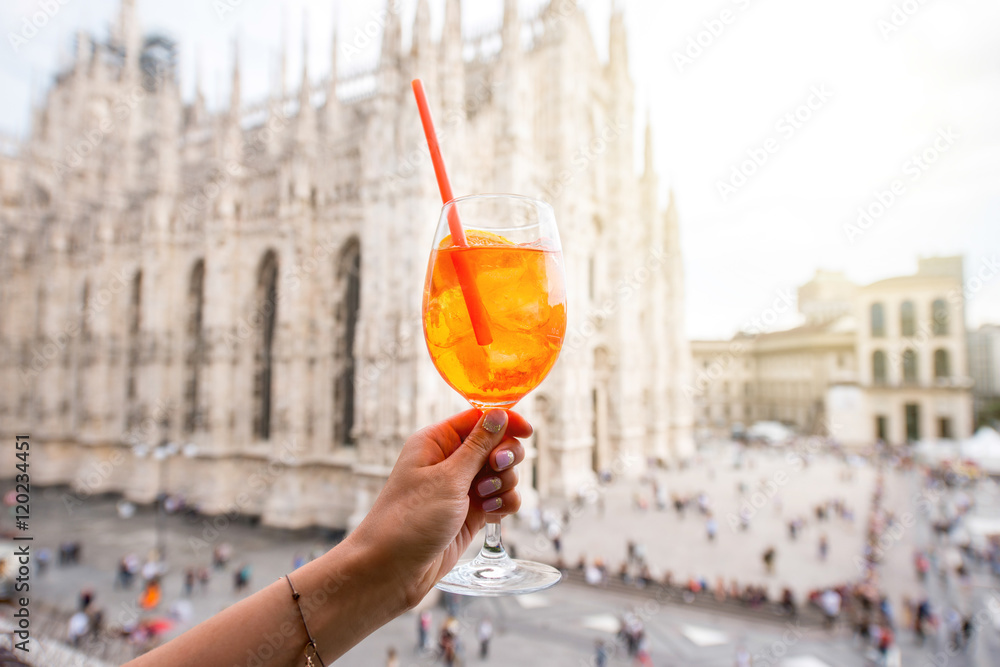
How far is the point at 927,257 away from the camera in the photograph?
112 feet

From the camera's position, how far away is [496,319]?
4.54 ft

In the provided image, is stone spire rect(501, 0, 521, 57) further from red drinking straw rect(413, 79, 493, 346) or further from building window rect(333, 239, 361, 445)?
red drinking straw rect(413, 79, 493, 346)

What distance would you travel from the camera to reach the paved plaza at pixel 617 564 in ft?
33.4

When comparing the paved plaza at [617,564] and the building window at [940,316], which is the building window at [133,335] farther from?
the building window at [940,316]

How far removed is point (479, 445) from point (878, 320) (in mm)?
42550

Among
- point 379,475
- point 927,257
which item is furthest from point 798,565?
point 927,257

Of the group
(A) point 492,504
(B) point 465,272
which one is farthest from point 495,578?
(B) point 465,272

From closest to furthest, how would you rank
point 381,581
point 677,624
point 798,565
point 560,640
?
point 381,581
point 560,640
point 677,624
point 798,565

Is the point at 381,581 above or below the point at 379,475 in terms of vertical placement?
above

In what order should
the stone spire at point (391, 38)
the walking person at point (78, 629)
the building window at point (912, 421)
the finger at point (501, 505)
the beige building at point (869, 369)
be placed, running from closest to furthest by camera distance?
1. the finger at point (501, 505)
2. the walking person at point (78, 629)
3. the stone spire at point (391, 38)
4. the beige building at point (869, 369)
5. the building window at point (912, 421)

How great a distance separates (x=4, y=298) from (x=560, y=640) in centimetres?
2739

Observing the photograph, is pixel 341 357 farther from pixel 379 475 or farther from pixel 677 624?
pixel 677 624

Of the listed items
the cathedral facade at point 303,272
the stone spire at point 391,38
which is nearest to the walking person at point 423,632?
the cathedral facade at point 303,272

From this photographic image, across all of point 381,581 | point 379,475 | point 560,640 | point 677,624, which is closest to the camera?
point 381,581
